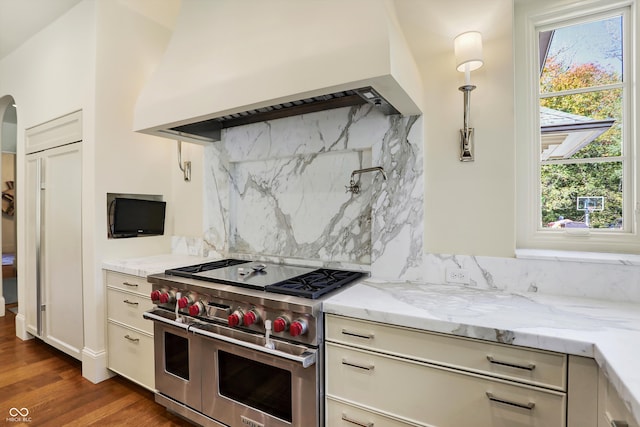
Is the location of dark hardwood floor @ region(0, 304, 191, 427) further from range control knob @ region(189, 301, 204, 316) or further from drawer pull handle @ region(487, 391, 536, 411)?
drawer pull handle @ region(487, 391, 536, 411)

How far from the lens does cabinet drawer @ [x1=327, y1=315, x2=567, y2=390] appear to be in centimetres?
110

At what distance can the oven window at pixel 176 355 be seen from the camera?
1955 millimetres

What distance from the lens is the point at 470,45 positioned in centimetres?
162

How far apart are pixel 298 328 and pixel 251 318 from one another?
0.91 feet

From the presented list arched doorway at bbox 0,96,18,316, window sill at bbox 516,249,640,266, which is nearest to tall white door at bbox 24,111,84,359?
window sill at bbox 516,249,640,266

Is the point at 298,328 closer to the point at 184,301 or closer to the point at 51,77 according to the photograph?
the point at 184,301

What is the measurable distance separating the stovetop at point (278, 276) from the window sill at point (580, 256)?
0.87 meters

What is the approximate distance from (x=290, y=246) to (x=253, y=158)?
2.40 feet

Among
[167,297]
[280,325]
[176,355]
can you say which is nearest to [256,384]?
[280,325]

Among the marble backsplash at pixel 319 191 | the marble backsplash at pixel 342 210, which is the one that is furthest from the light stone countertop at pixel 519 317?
the marble backsplash at pixel 319 191

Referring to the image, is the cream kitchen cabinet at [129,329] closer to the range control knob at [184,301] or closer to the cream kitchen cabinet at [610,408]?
the range control knob at [184,301]

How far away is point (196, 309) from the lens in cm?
182

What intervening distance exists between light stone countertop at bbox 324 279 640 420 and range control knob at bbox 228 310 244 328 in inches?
18.2

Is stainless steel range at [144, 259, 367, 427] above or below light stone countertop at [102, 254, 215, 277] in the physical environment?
below
